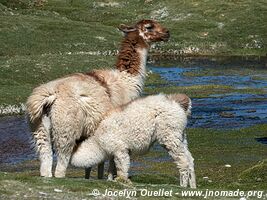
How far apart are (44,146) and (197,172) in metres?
12.4

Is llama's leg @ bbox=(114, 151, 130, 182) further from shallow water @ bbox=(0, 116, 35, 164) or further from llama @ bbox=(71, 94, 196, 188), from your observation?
shallow water @ bbox=(0, 116, 35, 164)

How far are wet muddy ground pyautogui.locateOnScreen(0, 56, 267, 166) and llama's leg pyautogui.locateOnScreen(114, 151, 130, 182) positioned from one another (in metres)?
2.69

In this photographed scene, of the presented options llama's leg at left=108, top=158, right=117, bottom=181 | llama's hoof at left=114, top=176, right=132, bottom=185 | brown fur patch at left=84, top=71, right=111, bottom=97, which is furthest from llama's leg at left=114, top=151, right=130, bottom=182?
brown fur patch at left=84, top=71, right=111, bottom=97

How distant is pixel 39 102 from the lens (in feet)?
61.8

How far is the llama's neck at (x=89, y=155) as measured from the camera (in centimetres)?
1906

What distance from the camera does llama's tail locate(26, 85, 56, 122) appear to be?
18.8 m

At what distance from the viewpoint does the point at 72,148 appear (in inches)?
749

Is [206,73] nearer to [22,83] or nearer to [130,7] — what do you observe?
[22,83]

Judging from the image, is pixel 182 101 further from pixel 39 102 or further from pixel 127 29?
pixel 39 102

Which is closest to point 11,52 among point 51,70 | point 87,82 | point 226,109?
point 51,70

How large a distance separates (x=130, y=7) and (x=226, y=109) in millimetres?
66874

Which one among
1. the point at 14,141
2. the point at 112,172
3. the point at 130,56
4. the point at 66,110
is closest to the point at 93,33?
the point at 14,141

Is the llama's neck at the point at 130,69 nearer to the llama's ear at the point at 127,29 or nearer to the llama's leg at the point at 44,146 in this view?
the llama's ear at the point at 127,29

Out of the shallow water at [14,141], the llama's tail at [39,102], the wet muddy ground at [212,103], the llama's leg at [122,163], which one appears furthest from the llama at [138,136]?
the shallow water at [14,141]
